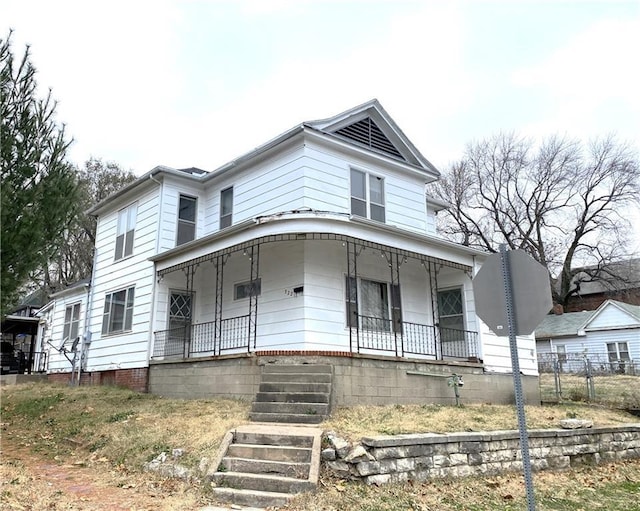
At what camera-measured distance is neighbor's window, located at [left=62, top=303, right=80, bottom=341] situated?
1855 cm

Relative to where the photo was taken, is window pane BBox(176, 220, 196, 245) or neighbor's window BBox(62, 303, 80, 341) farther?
neighbor's window BBox(62, 303, 80, 341)

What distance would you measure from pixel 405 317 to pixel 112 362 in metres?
8.60

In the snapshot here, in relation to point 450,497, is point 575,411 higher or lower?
higher

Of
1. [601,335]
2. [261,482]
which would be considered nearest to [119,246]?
[261,482]

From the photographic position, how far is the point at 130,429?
9.07 meters

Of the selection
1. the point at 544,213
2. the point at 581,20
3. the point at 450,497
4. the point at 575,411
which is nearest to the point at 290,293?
→ the point at 450,497

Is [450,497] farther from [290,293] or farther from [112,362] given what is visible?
[112,362]

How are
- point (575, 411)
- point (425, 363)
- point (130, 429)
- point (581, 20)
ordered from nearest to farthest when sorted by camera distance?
point (130, 429) → point (581, 20) → point (425, 363) → point (575, 411)

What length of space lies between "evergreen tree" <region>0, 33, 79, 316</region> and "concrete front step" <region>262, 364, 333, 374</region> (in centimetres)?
449

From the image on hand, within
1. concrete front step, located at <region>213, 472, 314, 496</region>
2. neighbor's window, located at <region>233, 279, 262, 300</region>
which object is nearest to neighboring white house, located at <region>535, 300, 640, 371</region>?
neighbor's window, located at <region>233, 279, 262, 300</region>

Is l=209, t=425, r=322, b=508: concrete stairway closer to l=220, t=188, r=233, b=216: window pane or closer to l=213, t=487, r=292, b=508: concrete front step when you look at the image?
l=213, t=487, r=292, b=508: concrete front step

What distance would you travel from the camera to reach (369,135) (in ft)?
47.0

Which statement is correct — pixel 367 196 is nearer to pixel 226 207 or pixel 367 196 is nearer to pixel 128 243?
pixel 226 207

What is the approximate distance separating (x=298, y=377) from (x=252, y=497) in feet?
12.0
